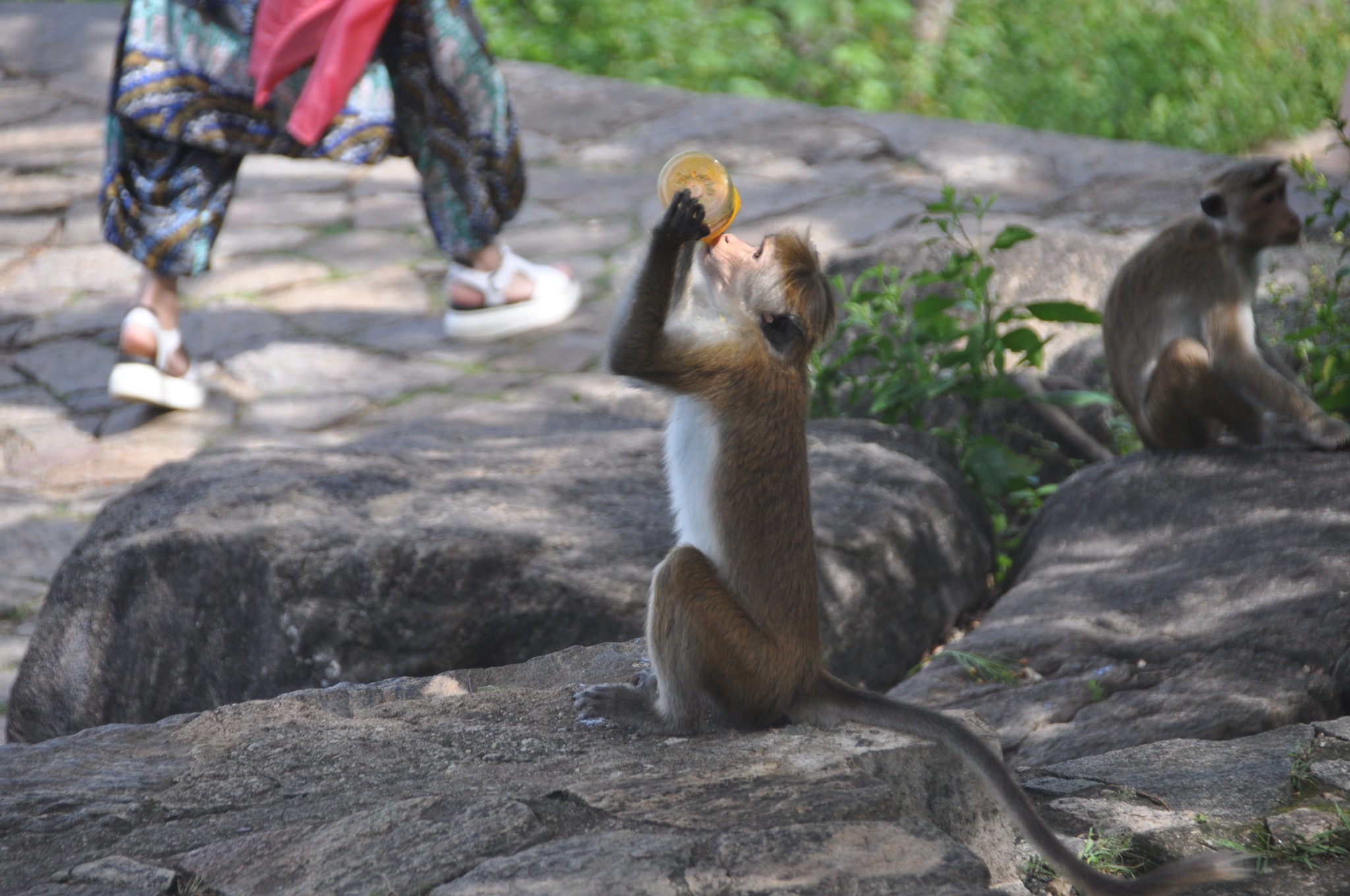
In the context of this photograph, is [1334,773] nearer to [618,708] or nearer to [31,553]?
[618,708]

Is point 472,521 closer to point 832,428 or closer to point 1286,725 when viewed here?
point 832,428

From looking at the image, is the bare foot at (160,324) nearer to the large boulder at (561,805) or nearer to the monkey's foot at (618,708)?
the large boulder at (561,805)

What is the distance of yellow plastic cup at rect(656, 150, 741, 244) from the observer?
3.02 m

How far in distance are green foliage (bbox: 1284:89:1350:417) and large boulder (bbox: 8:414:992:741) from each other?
186cm

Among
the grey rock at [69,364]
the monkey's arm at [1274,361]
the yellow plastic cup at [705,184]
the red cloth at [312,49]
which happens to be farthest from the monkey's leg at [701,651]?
the grey rock at [69,364]

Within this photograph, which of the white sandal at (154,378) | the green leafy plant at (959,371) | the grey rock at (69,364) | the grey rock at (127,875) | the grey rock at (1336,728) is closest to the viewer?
the grey rock at (127,875)

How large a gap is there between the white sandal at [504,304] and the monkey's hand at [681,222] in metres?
4.16

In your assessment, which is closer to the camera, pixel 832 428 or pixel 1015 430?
pixel 832 428

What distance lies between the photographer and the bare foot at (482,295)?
6.84 m

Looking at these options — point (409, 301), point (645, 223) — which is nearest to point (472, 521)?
point (409, 301)

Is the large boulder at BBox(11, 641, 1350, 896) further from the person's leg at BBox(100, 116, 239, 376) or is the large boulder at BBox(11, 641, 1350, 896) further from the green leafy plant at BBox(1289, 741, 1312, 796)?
the person's leg at BBox(100, 116, 239, 376)

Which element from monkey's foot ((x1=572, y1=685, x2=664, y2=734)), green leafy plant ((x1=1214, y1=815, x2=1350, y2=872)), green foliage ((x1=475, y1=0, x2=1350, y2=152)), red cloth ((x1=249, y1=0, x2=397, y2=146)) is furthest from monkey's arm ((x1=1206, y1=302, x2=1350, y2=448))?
green foliage ((x1=475, y1=0, x2=1350, y2=152))

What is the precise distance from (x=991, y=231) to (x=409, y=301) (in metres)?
3.35

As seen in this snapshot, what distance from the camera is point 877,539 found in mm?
4109
